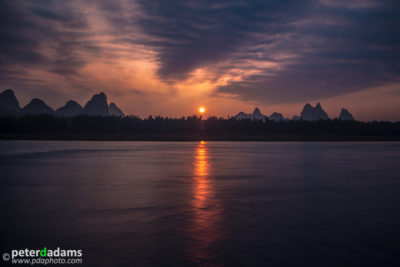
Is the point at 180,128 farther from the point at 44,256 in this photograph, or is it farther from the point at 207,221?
the point at 44,256

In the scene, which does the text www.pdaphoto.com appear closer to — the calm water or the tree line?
the calm water

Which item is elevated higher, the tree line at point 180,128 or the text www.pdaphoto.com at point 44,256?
the tree line at point 180,128

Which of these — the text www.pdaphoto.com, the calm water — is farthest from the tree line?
the text www.pdaphoto.com

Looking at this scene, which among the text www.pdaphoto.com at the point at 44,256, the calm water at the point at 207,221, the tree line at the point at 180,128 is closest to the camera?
the text www.pdaphoto.com at the point at 44,256

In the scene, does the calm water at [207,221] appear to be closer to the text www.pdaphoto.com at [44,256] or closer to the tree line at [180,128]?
the text www.pdaphoto.com at [44,256]

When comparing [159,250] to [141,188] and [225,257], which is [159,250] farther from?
[141,188]

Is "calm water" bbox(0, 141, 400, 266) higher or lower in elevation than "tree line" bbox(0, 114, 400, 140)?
lower

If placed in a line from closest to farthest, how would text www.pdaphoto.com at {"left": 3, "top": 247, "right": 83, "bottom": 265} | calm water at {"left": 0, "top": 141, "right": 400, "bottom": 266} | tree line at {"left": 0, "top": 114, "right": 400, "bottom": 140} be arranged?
1. text www.pdaphoto.com at {"left": 3, "top": 247, "right": 83, "bottom": 265}
2. calm water at {"left": 0, "top": 141, "right": 400, "bottom": 266}
3. tree line at {"left": 0, "top": 114, "right": 400, "bottom": 140}

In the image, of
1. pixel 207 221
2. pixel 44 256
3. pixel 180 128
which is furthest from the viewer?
pixel 180 128

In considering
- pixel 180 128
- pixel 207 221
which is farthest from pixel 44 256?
pixel 180 128

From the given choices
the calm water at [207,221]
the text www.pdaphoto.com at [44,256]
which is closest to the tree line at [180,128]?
the calm water at [207,221]

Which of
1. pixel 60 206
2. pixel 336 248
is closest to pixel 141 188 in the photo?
pixel 60 206

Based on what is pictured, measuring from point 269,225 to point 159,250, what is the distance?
455cm

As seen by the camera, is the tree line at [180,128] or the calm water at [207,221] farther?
the tree line at [180,128]
